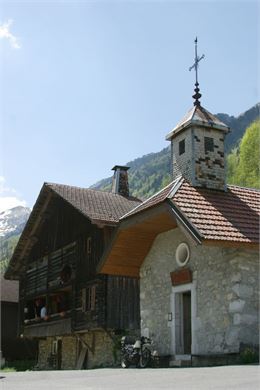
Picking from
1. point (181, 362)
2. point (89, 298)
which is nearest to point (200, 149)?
point (181, 362)

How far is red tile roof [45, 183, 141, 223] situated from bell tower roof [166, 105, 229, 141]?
5.16m

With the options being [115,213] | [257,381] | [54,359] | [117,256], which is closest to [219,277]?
[117,256]

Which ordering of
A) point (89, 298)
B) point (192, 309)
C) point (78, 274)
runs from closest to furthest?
point (192, 309)
point (89, 298)
point (78, 274)

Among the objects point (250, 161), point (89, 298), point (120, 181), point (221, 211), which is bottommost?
point (89, 298)

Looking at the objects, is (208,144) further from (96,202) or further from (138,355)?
(96,202)

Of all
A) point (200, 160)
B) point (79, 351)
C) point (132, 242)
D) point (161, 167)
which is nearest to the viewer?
point (200, 160)

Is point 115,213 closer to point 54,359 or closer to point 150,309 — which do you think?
point 150,309

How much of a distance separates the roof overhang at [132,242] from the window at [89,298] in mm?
5473

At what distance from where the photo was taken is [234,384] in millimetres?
8445

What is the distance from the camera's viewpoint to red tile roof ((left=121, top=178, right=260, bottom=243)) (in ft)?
46.3

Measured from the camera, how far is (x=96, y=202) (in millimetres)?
24734

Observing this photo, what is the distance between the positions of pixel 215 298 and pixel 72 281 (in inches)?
464

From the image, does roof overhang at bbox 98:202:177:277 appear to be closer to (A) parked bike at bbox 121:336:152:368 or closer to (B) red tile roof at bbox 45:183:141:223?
(A) parked bike at bbox 121:336:152:368

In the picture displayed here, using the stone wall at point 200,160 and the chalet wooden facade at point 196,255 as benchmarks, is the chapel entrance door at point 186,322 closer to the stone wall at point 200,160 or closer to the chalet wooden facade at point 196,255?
the chalet wooden facade at point 196,255
